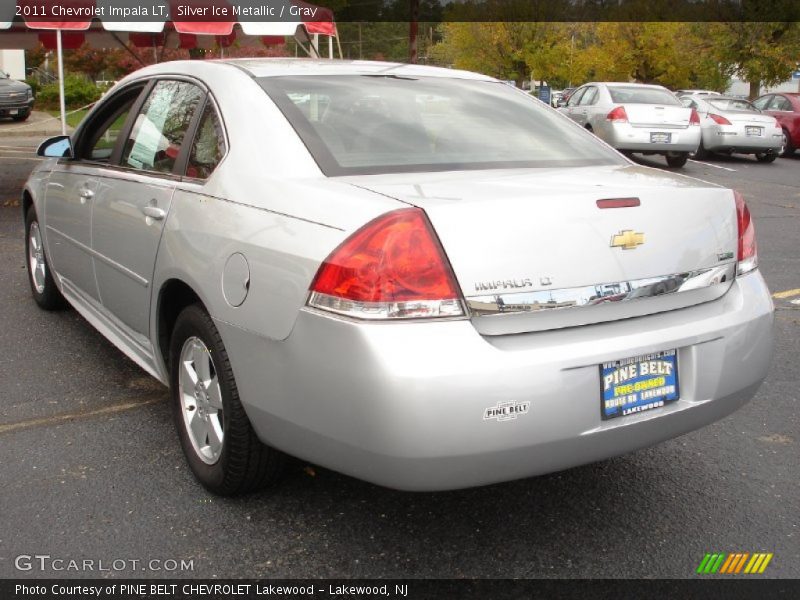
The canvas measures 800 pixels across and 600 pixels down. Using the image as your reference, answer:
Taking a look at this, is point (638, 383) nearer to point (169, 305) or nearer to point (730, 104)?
point (169, 305)

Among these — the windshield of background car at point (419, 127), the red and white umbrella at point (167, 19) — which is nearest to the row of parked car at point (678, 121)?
the red and white umbrella at point (167, 19)

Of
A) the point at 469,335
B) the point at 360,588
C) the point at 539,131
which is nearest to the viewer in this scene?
the point at 469,335

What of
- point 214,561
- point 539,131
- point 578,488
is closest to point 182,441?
point 214,561

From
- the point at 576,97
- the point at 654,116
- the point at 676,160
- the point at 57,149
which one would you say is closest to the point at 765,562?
the point at 57,149

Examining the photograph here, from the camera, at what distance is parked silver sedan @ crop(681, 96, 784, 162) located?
17688 mm

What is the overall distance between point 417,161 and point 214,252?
77cm

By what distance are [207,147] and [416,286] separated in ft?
4.17

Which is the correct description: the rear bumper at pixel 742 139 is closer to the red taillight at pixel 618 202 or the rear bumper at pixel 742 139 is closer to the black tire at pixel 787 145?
the black tire at pixel 787 145

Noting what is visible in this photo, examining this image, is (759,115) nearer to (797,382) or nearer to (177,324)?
(797,382)

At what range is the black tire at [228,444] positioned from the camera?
113 inches

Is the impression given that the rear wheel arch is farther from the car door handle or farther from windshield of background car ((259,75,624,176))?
windshield of background car ((259,75,624,176))

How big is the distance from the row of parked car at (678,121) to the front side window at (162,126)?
12.5m

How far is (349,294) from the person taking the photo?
2.39 metres

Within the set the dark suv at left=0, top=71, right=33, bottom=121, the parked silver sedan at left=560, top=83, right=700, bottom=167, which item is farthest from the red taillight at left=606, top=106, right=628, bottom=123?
the dark suv at left=0, top=71, right=33, bottom=121
